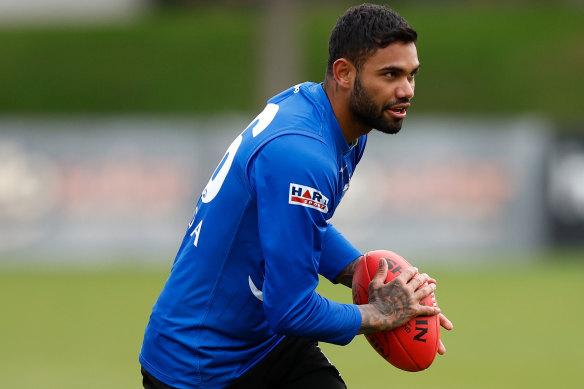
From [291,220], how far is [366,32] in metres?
0.82

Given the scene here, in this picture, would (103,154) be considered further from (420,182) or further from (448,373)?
(448,373)

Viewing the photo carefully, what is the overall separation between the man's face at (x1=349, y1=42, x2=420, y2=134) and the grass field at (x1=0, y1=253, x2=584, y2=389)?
453cm

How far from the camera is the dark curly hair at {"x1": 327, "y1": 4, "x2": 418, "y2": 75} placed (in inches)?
169

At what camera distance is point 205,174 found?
16719 mm

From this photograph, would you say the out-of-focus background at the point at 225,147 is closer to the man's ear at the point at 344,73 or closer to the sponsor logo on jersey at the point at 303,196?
the man's ear at the point at 344,73

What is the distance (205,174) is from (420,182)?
3.32 meters

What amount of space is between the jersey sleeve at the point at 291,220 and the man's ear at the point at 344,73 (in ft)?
1.05

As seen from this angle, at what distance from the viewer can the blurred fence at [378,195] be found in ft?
53.6

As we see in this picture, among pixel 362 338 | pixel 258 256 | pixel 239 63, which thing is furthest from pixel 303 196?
pixel 239 63

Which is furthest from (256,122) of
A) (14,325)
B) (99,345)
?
(14,325)

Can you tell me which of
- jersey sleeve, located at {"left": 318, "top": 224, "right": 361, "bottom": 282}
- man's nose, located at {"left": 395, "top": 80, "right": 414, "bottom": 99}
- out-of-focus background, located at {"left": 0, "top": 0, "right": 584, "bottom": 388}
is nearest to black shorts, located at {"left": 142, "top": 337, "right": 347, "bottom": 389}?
jersey sleeve, located at {"left": 318, "top": 224, "right": 361, "bottom": 282}

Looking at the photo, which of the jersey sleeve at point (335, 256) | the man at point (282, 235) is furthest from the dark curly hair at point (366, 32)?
the jersey sleeve at point (335, 256)

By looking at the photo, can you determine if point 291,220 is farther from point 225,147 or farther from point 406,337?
point 225,147

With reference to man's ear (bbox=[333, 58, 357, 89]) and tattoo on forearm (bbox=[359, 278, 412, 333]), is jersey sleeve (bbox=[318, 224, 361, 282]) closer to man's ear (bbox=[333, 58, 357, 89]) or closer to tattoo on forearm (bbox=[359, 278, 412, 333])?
tattoo on forearm (bbox=[359, 278, 412, 333])
